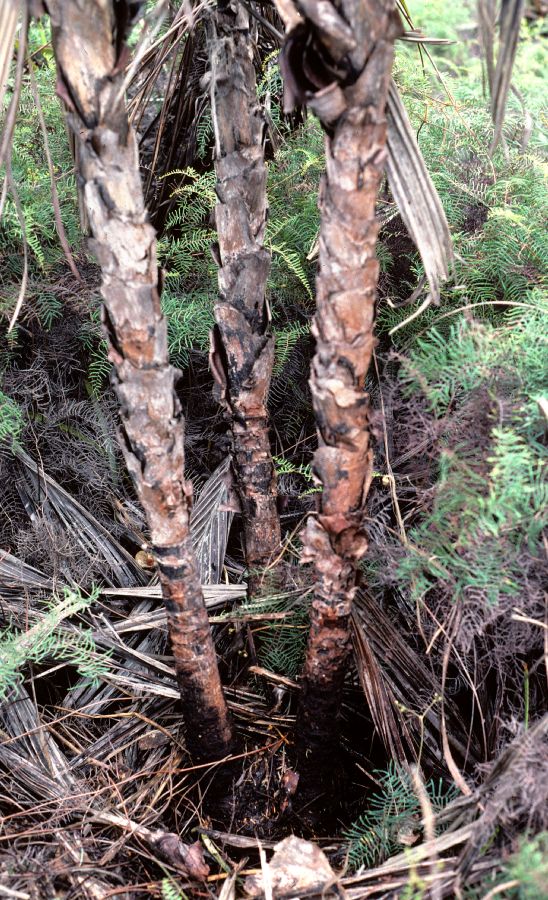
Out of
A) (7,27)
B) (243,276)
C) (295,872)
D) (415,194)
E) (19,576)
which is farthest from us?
(19,576)

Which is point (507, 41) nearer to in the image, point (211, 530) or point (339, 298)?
point (339, 298)

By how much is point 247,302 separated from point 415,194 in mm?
424

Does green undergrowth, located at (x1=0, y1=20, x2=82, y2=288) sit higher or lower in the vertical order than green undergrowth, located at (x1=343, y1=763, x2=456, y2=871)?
higher

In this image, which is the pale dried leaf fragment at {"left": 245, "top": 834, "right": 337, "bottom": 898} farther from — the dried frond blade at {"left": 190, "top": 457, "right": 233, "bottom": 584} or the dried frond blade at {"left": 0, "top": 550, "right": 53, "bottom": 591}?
the dried frond blade at {"left": 0, "top": 550, "right": 53, "bottom": 591}

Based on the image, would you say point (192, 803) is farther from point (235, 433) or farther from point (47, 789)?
point (235, 433)

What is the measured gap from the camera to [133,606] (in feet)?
6.09

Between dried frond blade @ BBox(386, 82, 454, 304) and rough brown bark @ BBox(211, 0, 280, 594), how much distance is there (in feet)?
1.10

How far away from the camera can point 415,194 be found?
1220 millimetres

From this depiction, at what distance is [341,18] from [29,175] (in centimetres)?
125

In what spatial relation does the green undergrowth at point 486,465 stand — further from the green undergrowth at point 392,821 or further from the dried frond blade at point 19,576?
the dried frond blade at point 19,576

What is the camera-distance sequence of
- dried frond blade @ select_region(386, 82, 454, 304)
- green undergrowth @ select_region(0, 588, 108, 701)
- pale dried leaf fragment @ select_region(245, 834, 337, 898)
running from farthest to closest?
1. green undergrowth @ select_region(0, 588, 108, 701)
2. pale dried leaf fragment @ select_region(245, 834, 337, 898)
3. dried frond blade @ select_region(386, 82, 454, 304)

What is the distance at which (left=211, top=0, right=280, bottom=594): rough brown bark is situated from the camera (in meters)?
1.36

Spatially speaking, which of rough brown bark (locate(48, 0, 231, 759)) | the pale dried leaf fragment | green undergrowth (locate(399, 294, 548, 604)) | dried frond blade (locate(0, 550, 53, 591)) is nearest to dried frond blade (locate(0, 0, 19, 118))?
rough brown bark (locate(48, 0, 231, 759))

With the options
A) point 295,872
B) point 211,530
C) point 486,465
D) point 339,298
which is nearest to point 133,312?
point 339,298
